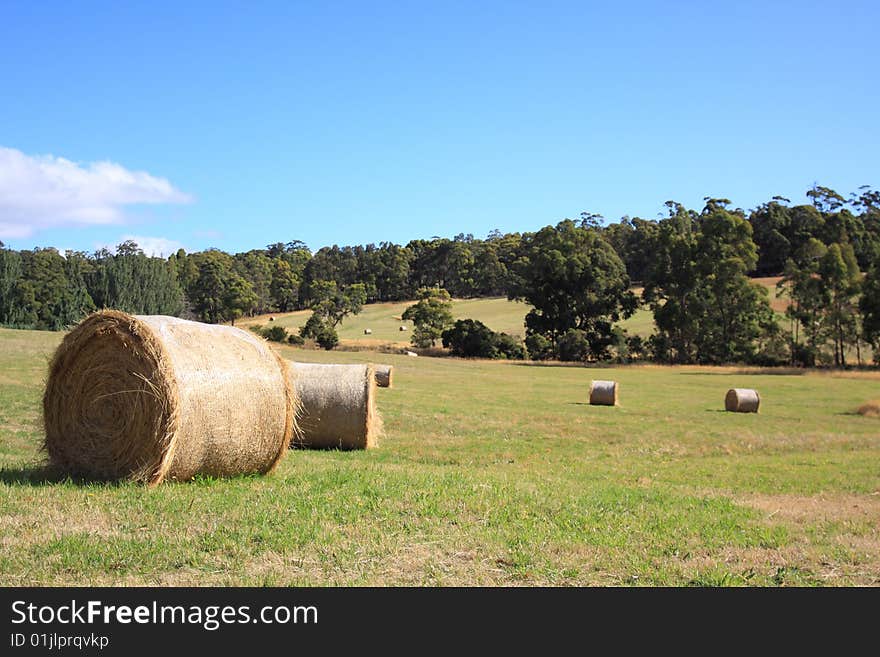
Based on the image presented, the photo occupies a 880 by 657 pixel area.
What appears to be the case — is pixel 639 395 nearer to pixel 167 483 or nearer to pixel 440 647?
pixel 167 483

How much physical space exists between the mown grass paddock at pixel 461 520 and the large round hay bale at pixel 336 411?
2.63 ft

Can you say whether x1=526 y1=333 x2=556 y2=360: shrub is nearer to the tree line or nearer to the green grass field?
the tree line

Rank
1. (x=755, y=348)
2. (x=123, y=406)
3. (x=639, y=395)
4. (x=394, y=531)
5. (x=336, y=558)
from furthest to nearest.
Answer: (x=755, y=348) → (x=639, y=395) → (x=123, y=406) → (x=394, y=531) → (x=336, y=558)

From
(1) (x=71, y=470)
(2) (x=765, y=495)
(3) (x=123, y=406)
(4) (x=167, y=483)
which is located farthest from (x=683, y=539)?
(1) (x=71, y=470)

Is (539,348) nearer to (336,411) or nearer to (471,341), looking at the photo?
(471,341)

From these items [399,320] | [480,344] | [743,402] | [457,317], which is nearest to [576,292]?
[480,344]

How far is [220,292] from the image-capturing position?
100m

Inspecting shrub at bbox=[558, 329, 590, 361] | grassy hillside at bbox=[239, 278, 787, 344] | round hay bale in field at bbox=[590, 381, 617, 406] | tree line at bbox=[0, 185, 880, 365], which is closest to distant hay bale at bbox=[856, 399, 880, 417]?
round hay bale in field at bbox=[590, 381, 617, 406]

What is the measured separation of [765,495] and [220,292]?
9429cm

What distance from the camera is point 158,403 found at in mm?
9547

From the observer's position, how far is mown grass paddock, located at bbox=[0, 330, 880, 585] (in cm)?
634

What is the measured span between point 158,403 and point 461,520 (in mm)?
4019

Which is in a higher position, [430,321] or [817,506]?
[430,321]

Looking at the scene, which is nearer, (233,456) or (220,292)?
(233,456)
